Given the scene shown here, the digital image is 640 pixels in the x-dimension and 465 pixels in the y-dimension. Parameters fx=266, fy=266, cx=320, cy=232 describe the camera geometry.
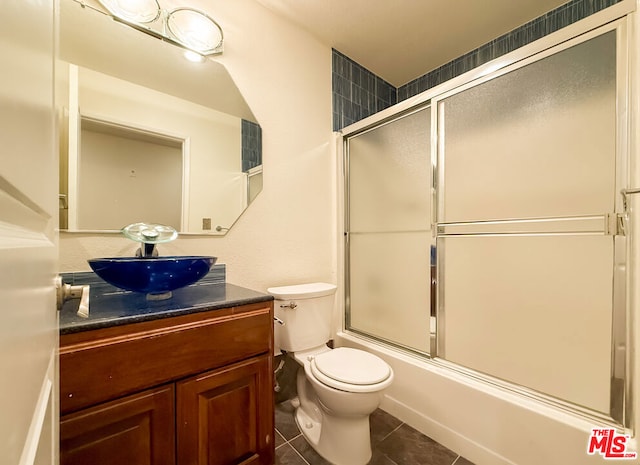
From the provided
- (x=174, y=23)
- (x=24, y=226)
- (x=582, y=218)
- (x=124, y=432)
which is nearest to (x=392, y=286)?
(x=582, y=218)

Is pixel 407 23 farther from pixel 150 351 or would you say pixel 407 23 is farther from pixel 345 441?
pixel 345 441

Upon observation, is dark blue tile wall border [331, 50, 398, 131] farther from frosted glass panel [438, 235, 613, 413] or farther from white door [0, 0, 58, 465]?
white door [0, 0, 58, 465]

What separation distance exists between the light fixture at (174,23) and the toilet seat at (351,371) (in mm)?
1707

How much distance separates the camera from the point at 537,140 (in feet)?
4.21

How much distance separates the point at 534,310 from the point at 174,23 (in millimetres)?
2262

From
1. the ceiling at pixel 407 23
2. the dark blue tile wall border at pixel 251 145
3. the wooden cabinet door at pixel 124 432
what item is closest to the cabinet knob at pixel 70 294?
the wooden cabinet door at pixel 124 432

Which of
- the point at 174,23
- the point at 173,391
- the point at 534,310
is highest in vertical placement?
the point at 174,23

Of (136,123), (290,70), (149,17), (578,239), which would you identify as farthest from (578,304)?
(149,17)

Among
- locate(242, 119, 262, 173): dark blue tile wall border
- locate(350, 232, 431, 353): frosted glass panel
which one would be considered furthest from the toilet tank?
locate(242, 119, 262, 173): dark blue tile wall border

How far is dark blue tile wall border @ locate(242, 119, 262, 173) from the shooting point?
1538mm

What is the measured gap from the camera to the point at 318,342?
1549 millimetres

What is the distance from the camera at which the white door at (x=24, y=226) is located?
20 centimetres

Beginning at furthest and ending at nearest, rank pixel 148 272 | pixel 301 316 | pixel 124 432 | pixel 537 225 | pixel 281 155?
pixel 281 155 → pixel 301 316 → pixel 537 225 → pixel 148 272 → pixel 124 432

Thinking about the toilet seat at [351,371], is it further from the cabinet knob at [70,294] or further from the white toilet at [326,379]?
the cabinet knob at [70,294]
